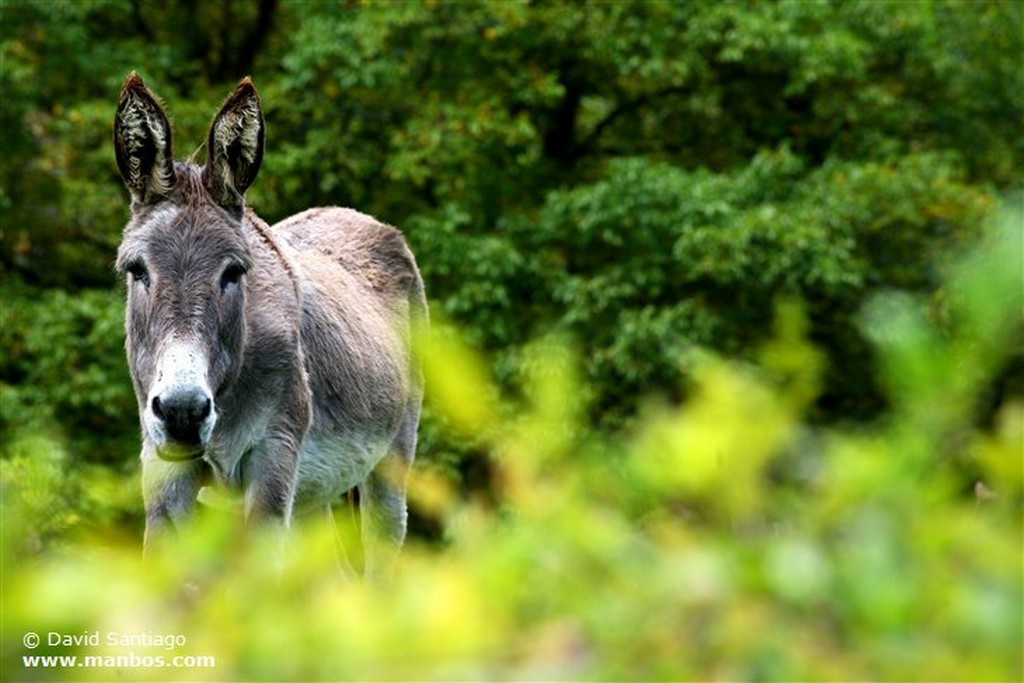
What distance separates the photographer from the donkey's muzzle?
4.72m

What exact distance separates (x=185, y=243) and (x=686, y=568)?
4089 mm

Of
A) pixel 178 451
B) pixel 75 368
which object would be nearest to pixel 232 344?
pixel 178 451

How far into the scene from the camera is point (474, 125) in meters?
14.8

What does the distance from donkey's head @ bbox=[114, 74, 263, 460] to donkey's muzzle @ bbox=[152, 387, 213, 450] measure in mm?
107

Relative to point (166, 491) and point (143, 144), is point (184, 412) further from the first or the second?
point (143, 144)

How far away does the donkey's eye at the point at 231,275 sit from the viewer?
5.31 metres

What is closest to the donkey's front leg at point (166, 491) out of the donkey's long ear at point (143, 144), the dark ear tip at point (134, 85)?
the donkey's long ear at point (143, 144)

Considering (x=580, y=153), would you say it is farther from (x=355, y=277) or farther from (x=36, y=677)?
(x=36, y=677)

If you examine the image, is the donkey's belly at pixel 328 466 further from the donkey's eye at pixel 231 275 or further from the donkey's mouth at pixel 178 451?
the donkey's mouth at pixel 178 451

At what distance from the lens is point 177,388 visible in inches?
186

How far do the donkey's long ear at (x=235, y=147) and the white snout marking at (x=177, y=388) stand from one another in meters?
0.77

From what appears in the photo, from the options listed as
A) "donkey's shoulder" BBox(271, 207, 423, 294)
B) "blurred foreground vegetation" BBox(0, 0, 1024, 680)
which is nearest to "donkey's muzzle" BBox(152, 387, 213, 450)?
"blurred foreground vegetation" BBox(0, 0, 1024, 680)

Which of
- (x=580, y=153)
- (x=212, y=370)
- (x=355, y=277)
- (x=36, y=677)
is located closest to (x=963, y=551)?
(x=36, y=677)

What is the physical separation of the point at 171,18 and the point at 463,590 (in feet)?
54.1
